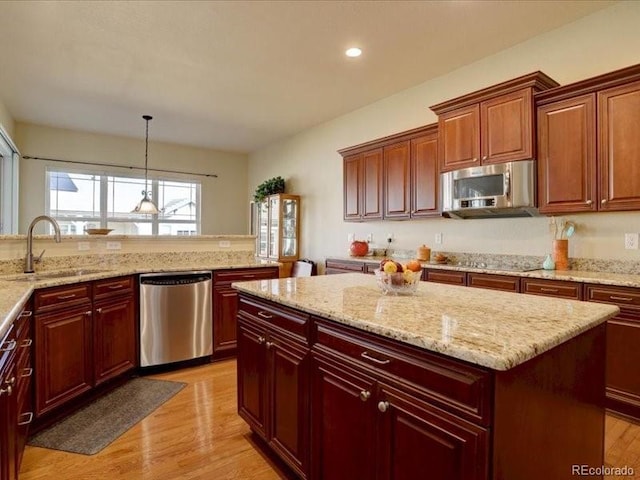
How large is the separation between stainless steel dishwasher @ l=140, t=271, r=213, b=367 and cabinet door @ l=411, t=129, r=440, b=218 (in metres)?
2.21

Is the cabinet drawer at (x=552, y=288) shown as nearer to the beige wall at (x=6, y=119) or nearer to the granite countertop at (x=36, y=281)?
the granite countertop at (x=36, y=281)

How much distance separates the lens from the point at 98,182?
6.42m

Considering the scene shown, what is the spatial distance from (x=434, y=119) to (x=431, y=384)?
3637mm

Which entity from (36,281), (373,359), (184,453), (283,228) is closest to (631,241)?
(373,359)

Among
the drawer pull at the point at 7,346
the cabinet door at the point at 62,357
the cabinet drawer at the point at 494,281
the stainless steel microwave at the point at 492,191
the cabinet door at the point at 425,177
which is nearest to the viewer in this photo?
the drawer pull at the point at 7,346

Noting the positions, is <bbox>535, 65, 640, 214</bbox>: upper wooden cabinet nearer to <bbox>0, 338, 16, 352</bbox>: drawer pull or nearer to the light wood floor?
the light wood floor

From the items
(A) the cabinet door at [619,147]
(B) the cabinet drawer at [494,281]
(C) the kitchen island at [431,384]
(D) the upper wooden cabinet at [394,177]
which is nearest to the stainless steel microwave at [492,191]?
(D) the upper wooden cabinet at [394,177]

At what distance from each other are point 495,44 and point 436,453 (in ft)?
11.6

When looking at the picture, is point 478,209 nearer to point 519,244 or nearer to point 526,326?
point 519,244

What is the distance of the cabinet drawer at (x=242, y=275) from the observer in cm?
350

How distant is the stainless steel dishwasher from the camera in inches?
125

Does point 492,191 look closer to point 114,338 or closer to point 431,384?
point 431,384

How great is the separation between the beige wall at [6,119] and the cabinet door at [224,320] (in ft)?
12.0

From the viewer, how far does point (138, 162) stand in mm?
6707
